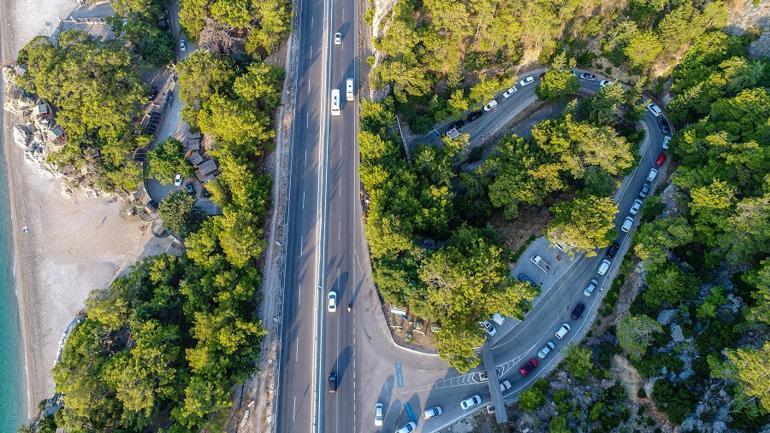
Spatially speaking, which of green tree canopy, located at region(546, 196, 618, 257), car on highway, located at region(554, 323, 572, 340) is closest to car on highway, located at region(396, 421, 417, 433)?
car on highway, located at region(554, 323, 572, 340)

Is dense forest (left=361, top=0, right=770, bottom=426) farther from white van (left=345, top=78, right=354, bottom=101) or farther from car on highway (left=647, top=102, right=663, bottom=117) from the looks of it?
white van (left=345, top=78, right=354, bottom=101)

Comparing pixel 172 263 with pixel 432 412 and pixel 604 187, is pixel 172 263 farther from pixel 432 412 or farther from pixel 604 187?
pixel 604 187

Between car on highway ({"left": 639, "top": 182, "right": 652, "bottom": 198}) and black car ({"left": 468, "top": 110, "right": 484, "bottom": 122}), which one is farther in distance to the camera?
black car ({"left": 468, "top": 110, "right": 484, "bottom": 122})

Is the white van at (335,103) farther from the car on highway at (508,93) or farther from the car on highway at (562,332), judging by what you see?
the car on highway at (562,332)

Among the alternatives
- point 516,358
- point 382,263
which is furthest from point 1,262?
point 516,358

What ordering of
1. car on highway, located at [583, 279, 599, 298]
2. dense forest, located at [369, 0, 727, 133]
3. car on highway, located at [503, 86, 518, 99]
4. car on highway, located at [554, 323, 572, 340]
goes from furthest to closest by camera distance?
car on highway, located at [503, 86, 518, 99] < dense forest, located at [369, 0, 727, 133] < car on highway, located at [583, 279, 599, 298] < car on highway, located at [554, 323, 572, 340]

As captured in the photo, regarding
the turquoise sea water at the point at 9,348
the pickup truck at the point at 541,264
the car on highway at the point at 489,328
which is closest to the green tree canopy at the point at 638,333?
the pickup truck at the point at 541,264
